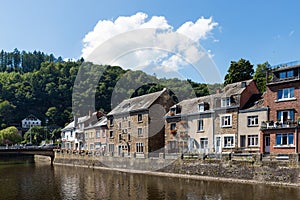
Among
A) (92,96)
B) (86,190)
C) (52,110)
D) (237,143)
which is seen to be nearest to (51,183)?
(86,190)

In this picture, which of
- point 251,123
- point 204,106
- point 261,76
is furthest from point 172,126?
point 261,76

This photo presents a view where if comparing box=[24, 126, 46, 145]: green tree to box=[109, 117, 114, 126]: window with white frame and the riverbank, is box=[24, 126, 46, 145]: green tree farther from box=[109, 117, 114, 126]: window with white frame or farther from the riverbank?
the riverbank

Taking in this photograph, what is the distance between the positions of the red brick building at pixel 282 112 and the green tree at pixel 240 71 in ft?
80.8

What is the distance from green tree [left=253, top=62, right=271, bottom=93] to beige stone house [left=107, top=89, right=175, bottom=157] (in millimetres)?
16391

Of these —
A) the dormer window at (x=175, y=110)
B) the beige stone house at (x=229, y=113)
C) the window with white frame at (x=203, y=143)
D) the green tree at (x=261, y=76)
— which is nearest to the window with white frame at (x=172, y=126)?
the dormer window at (x=175, y=110)

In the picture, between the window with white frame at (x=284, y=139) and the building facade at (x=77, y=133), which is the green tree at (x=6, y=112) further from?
the window with white frame at (x=284, y=139)

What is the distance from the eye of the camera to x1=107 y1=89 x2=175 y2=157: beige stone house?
50281 millimetres

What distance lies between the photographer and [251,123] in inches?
1486

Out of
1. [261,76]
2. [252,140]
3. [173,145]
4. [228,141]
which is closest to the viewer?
[252,140]

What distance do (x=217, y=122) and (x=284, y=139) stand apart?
952 centimetres

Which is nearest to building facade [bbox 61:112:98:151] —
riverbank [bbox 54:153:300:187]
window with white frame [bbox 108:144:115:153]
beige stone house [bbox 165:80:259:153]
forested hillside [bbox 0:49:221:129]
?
window with white frame [bbox 108:144:115:153]

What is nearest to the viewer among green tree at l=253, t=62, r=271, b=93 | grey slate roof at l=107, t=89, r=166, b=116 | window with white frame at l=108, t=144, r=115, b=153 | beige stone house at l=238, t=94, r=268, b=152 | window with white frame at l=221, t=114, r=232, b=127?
beige stone house at l=238, t=94, r=268, b=152

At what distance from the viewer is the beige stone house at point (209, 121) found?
39.7 metres

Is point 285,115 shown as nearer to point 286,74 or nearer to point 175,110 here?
point 286,74
